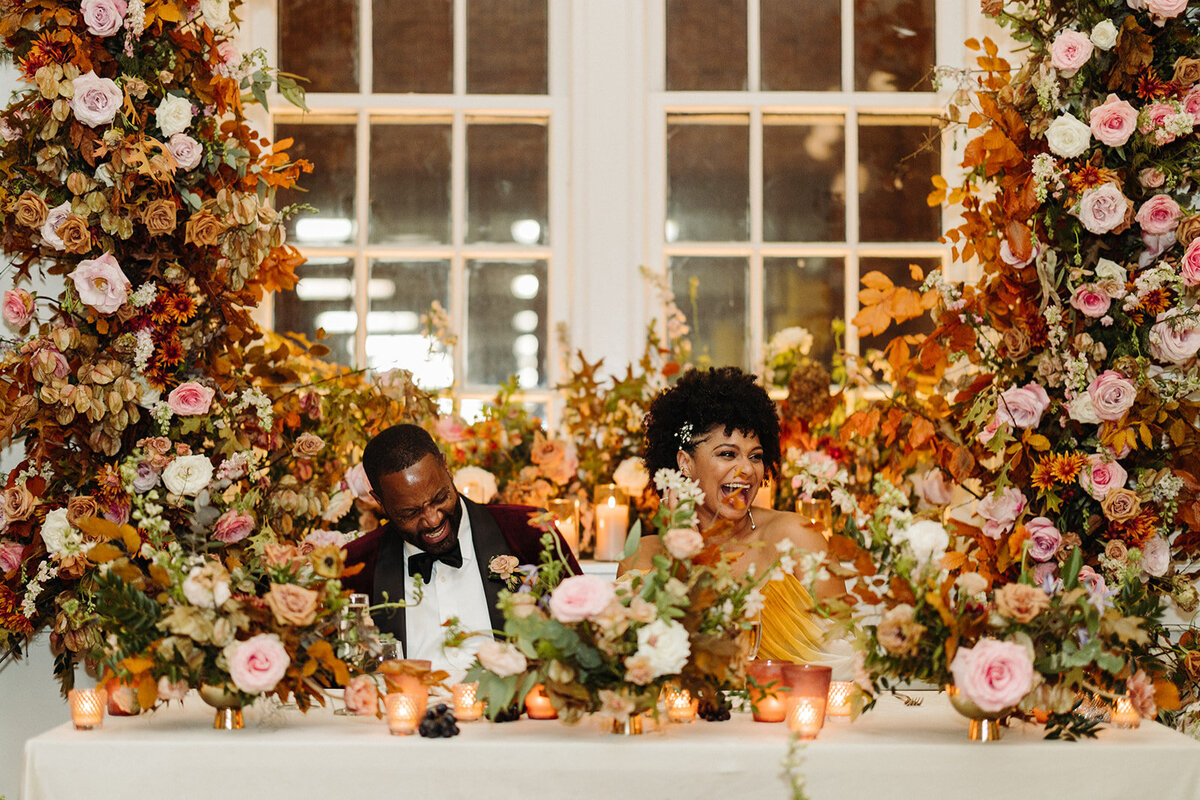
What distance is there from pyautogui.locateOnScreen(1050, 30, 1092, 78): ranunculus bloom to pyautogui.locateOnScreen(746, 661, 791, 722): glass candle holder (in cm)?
171

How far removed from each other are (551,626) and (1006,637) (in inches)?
28.1

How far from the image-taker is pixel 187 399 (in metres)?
2.92

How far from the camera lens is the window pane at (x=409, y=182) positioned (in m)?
3.95

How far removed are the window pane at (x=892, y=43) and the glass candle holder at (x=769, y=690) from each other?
8.18 feet

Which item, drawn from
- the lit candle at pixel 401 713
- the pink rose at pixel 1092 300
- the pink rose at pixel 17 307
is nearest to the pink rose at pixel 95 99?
the pink rose at pixel 17 307

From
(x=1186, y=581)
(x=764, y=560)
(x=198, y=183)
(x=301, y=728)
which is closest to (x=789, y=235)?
(x=764, y=560)

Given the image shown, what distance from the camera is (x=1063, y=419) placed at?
114 inches

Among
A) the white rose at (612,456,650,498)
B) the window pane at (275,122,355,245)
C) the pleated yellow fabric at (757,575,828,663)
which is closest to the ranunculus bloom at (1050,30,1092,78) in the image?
the pleated yellow fabric at (757,575,828,663)

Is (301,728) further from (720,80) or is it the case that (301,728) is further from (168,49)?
(720,80)

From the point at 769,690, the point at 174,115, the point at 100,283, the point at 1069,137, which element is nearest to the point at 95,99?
the point at 174,115

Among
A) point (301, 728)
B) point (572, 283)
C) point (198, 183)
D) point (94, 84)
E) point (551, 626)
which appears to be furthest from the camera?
point (572, 283)

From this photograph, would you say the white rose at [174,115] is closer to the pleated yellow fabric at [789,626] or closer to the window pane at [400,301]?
the window pane at [400,301]

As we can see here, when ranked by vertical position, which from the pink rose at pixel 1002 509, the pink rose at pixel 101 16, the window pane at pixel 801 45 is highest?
the window pane at pixel 801 45

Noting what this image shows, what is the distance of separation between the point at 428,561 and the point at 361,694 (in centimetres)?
93
